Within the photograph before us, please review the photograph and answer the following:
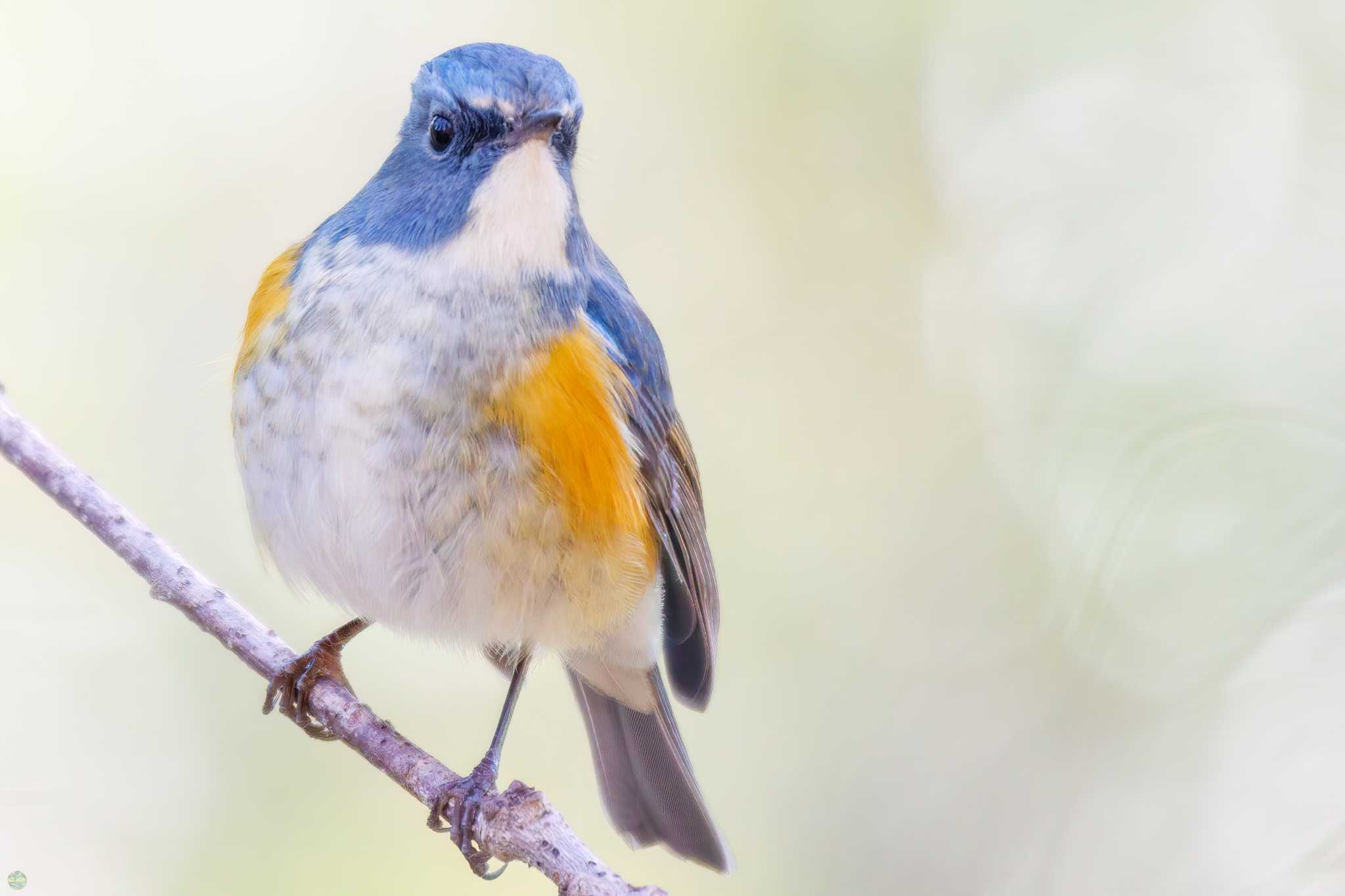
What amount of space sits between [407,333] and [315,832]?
234 cm

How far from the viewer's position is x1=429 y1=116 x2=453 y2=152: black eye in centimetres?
295

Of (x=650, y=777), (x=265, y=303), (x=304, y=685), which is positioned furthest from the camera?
(x=650, y=777)

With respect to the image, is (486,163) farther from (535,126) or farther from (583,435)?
(583,435)

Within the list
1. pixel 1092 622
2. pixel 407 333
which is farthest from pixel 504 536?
pixel 1092 622

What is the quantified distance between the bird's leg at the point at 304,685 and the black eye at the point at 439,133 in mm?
1345

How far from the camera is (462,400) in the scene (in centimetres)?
286

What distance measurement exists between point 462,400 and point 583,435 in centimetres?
31

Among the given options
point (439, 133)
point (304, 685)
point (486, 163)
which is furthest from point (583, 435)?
point (304, 685)

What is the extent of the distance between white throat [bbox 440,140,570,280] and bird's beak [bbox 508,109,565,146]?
16 mm

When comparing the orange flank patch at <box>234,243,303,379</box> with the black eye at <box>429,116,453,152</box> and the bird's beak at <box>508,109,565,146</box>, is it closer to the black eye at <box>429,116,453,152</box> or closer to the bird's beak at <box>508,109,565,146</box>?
the black eye at <box>429,116,453,152</box>

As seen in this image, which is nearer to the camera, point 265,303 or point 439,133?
point 439,133

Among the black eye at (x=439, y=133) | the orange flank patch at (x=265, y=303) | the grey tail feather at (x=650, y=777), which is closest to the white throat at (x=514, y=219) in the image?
the black eye at (x=439, y=133)

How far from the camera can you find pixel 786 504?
5.50 metres

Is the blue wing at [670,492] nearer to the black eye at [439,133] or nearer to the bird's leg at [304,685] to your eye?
the black eye at [439,133]
